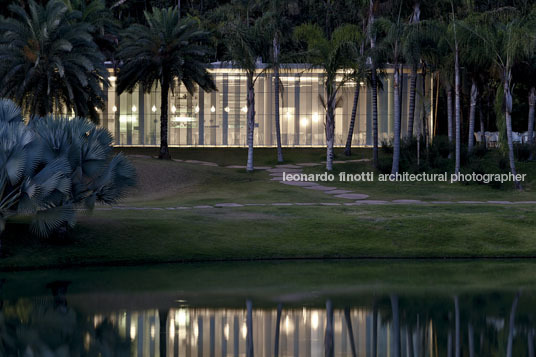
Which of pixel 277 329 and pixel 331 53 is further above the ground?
pixel 331 53

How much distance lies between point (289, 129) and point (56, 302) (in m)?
42.9

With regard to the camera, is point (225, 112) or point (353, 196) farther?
point (225, 112)

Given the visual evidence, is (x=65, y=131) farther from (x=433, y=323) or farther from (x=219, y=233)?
(x=433, y=323)

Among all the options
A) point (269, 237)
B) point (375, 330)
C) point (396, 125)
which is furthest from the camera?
point (396, 125)

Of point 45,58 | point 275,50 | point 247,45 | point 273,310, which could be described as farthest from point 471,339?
point 275,50

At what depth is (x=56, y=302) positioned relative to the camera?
50.9ft

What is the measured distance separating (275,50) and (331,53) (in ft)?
21.8

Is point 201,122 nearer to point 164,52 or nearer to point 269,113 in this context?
point 269,113

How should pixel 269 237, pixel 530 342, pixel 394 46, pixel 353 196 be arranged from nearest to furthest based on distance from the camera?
1. pixel 530 342
2. pixel 269 237
3. pixel 353 196
4. pixel 394 46

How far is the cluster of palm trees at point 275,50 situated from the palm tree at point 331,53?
6 centimetres

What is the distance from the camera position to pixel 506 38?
1326 inches

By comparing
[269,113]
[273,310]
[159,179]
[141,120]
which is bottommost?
[273,310]

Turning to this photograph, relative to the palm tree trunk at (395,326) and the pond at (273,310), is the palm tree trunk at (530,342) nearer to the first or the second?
the pond at (273,310)

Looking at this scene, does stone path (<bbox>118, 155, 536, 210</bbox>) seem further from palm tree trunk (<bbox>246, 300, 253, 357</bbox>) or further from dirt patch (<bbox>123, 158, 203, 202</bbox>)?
palm tree trunk (<bbox>246, 300, 253, 357</bbox>)
